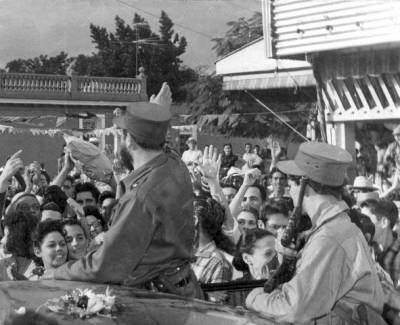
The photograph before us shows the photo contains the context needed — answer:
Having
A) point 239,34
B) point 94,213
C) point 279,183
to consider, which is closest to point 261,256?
point 94,213

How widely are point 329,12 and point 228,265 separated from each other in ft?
36.3

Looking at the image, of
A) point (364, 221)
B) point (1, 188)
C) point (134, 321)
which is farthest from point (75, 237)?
point (134, 321)

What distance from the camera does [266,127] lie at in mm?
30344

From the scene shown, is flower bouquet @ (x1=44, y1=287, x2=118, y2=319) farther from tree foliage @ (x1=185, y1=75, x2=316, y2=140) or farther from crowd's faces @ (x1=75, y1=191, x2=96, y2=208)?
tree foliage @ (x1=185, y1=75, x2=316, y2=140)

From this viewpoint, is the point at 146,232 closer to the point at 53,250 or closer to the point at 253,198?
the point at 53,250

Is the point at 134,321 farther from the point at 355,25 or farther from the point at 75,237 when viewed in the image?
the point at 355,25

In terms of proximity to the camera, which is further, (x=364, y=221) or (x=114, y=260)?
(x=364, y=221)

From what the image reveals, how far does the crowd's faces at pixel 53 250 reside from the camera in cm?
576

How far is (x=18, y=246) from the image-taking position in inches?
249

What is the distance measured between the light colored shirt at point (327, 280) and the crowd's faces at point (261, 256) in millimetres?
1962

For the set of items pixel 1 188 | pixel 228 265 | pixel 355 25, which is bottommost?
pixel 228 265

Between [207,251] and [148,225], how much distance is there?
2.21 meters

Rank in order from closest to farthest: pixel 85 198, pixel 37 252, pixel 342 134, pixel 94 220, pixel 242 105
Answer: pixel 37 252 → pixel 94 220 → pixel 85 198 → pixel 342 134 → pixel 242 105

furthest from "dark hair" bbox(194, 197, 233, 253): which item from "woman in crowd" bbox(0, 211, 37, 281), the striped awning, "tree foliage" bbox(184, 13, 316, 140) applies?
"tree foliage" bbox(184, 13, 316, 140)
